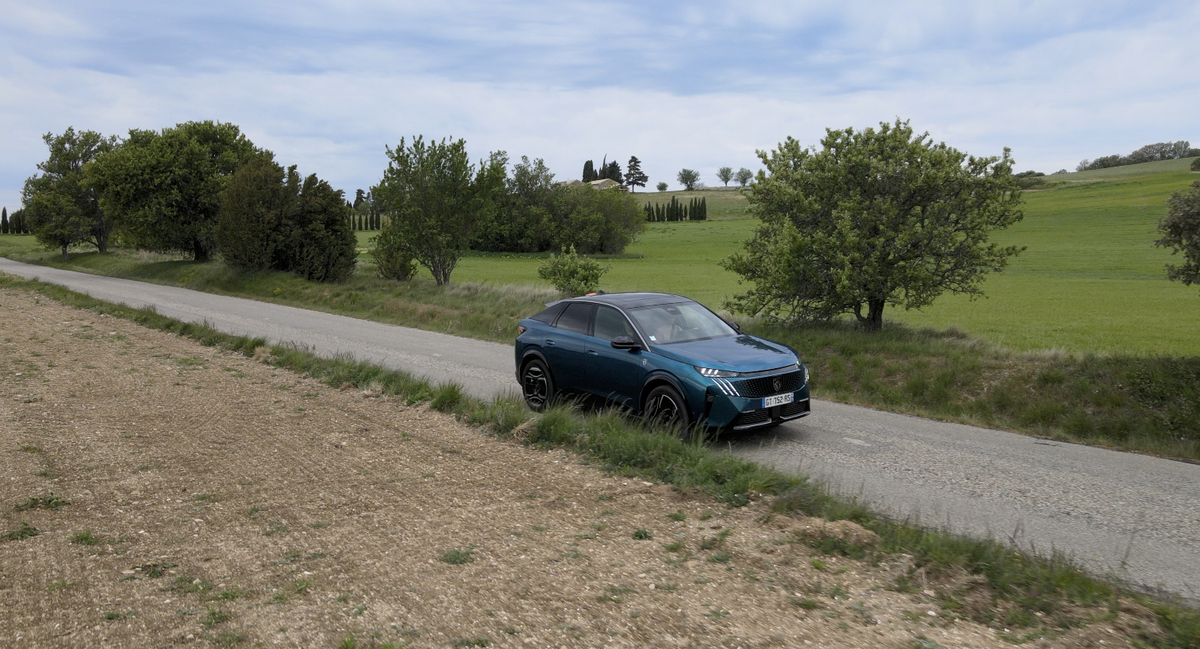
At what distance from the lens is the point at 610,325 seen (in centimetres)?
1018

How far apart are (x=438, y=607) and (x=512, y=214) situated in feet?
237

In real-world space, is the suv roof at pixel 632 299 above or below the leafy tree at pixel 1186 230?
below

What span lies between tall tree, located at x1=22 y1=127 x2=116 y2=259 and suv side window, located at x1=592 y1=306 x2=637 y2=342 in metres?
56.4

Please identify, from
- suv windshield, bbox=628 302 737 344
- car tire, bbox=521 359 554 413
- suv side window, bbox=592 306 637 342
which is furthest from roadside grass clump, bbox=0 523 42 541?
suv windshield, bbox=628 302 737 344

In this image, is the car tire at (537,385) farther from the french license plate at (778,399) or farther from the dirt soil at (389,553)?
the french license plate at (778,399)

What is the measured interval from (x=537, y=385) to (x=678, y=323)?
219 centimetres

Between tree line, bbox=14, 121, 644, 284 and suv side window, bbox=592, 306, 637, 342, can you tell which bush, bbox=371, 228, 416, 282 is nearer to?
tree line, bbox=14, 121, 644, 284

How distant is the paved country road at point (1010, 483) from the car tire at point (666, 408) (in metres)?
0.76

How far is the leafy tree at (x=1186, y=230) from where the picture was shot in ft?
34.9

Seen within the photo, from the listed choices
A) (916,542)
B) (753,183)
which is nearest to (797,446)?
(916,542)

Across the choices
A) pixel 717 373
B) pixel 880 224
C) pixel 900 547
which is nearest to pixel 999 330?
pixel 880 224

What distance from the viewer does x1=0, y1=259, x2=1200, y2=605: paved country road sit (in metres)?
6.13

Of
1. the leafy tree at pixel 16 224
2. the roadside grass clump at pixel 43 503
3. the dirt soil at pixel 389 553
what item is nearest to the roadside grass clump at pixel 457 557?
the dirt soil at pixel 389 553

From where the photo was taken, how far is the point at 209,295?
32.1 m
